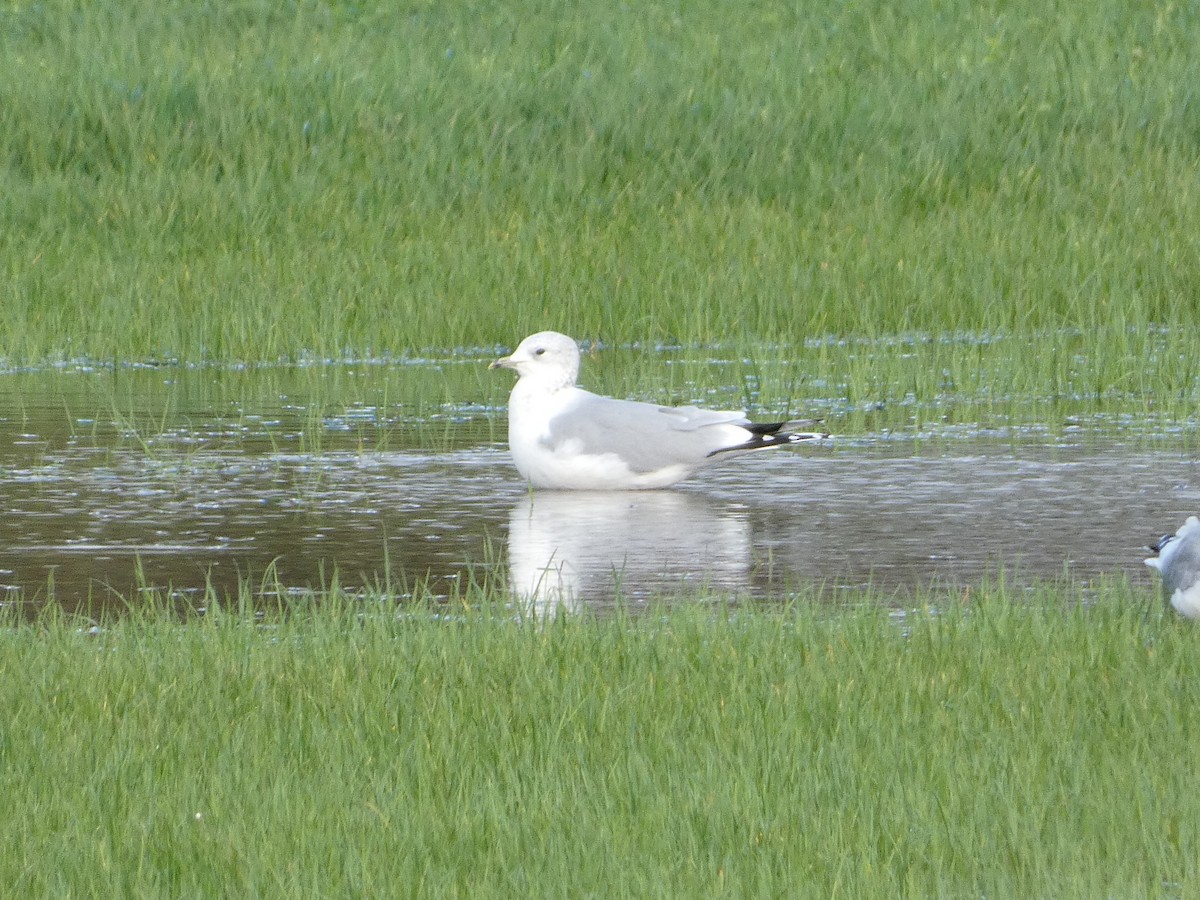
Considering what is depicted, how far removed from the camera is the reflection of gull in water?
20.7ft

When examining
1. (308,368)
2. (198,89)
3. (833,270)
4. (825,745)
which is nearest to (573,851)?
(825,745)

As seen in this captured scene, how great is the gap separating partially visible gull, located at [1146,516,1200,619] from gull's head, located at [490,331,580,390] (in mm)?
3233

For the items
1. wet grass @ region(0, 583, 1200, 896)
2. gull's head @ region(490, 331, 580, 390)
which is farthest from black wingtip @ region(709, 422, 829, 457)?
wet grass @ region(0, 583, 1200, 896)

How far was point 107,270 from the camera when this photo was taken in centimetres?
1320

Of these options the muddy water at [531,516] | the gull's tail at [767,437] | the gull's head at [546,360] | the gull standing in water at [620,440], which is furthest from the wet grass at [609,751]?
the gull's head at [546,360]

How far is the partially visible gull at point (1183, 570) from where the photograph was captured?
5258 mm

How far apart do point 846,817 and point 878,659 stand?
111cm

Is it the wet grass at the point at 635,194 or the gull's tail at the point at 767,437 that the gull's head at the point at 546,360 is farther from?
the wet grass at the point at 635,194

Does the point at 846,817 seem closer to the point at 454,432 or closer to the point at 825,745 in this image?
the point at 825,745

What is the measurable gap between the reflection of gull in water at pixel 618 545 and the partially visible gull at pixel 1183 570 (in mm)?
1294

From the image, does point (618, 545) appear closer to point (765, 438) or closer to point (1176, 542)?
point (765, 438)

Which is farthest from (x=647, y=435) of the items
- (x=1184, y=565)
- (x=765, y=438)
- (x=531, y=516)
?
(x=1184, y=565)

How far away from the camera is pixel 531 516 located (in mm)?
7504

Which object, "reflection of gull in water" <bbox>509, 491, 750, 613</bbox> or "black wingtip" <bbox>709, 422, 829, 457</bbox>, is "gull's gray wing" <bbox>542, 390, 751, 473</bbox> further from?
"reflection of gull in water" <bbox>509, 491, 750, 613</bbox>
